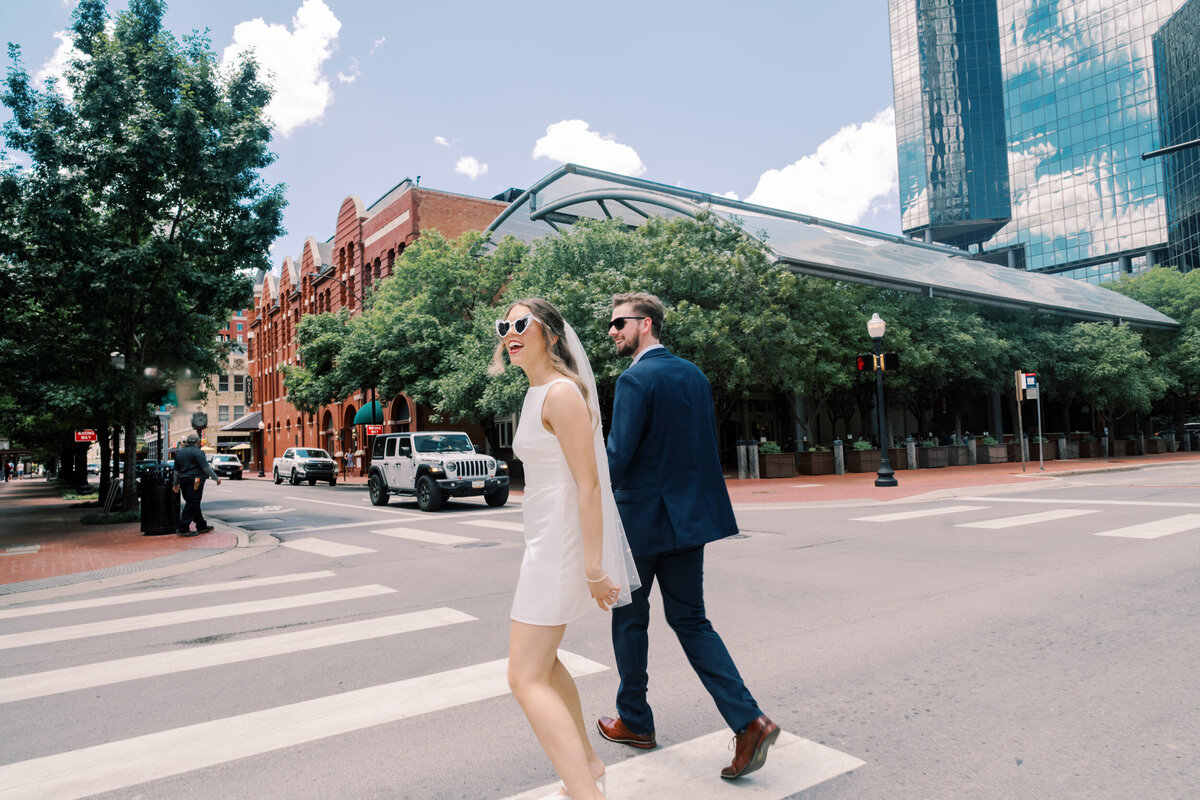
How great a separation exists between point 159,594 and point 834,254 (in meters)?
25.4

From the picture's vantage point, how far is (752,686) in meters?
4.08

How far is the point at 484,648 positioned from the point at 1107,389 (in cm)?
3592

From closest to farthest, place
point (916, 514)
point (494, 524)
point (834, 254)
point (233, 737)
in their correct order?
1. point (233, 737)
2. point (916, 514)
3. point (494, 524)
4. point (834, 254)

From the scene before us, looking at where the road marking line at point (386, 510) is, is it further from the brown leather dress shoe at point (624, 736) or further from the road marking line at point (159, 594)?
→ the brown leather dress shoe at point (624, 736)

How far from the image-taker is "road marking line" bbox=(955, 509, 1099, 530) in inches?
404

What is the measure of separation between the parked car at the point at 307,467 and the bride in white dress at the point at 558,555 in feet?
111

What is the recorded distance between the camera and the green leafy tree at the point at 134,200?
1431 centimetres

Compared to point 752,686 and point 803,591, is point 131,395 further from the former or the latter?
point 752,686

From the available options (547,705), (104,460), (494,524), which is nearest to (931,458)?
(494,524)

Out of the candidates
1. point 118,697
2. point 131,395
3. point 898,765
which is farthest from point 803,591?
point 131,395

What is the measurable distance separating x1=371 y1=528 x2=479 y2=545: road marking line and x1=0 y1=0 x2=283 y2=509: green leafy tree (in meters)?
6.80

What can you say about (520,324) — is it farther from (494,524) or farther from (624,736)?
(494,524)

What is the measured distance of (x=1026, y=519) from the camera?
1083 cm

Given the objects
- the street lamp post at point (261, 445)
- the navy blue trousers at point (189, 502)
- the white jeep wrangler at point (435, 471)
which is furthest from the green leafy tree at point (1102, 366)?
the street lamp post at point (261, 445)
